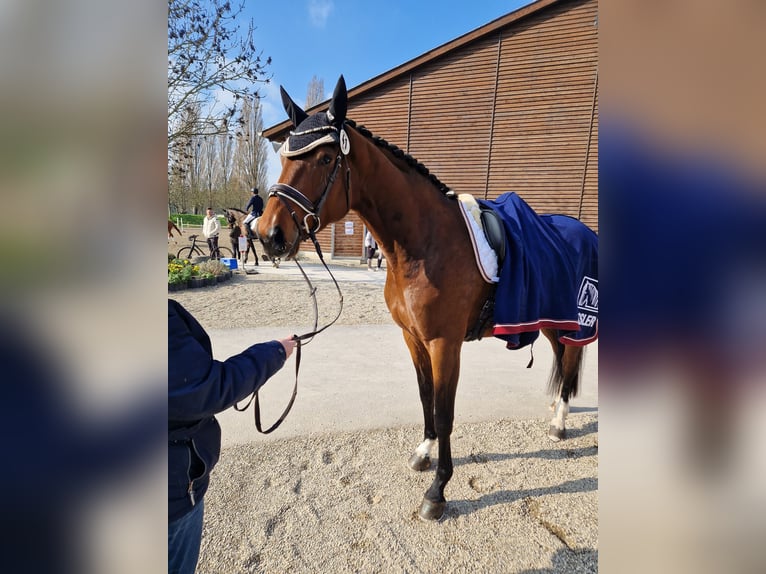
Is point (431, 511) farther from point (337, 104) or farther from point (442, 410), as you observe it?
point (337, 104)

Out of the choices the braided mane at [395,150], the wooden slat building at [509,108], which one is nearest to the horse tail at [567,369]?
the braided mane at [395,150]

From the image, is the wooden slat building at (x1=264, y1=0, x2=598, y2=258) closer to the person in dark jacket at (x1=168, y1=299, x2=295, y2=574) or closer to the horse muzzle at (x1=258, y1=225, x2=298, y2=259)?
the horse muzzle at (x1=258, y1=225, x2=298, y2=259)

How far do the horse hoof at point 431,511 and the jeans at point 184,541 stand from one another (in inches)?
50.2

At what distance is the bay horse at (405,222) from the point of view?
1.87m

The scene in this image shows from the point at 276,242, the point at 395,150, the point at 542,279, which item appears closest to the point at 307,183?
the point at 276,242

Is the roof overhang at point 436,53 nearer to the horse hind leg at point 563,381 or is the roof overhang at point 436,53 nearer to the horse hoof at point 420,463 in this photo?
the horse hind leg at point 563,381

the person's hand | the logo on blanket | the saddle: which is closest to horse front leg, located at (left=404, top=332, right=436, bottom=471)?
the saddle

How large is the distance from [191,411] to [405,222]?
4.83ft

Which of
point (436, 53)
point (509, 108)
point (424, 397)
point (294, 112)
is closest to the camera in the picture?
point (294, 112)

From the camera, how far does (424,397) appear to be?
8.77 ft

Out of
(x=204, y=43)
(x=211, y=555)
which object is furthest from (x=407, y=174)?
(x=204, y=43)

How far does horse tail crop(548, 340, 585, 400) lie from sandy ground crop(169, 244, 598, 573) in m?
0.34
